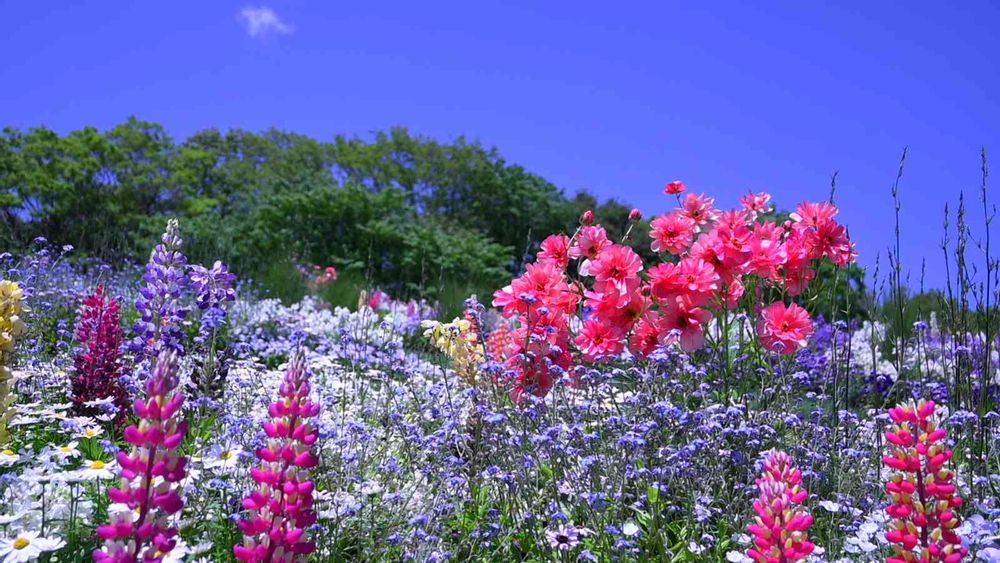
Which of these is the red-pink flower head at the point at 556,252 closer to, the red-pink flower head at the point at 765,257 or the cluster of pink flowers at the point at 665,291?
the cluster of pink flowers at the point at 665,291

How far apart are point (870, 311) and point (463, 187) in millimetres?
28605

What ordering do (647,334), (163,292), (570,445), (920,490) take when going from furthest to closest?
1. (647,334)
2. (163,292)
3. (570,445)
4. (920,490)

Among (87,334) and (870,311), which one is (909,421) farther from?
(87,334)

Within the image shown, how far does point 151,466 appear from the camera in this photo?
167cm

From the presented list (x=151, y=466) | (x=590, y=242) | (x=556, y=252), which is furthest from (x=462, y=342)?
(x=151, y=466)

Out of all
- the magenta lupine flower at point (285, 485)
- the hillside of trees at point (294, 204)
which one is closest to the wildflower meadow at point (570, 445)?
the magenta lupine flower at point (285, 485)

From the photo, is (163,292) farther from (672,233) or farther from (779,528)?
(779,528)

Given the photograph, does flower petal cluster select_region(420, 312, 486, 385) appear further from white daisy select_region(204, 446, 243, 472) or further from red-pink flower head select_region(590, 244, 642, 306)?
white daisy select_region(204, 446, 243, 472)

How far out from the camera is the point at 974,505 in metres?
3.71

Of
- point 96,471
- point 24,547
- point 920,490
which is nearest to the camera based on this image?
point 920,490

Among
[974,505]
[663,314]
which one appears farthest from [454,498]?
[974,505]

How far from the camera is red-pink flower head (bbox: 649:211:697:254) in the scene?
4.54 metres

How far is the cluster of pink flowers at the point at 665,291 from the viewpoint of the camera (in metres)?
4.11

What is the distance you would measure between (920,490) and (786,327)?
198cm
